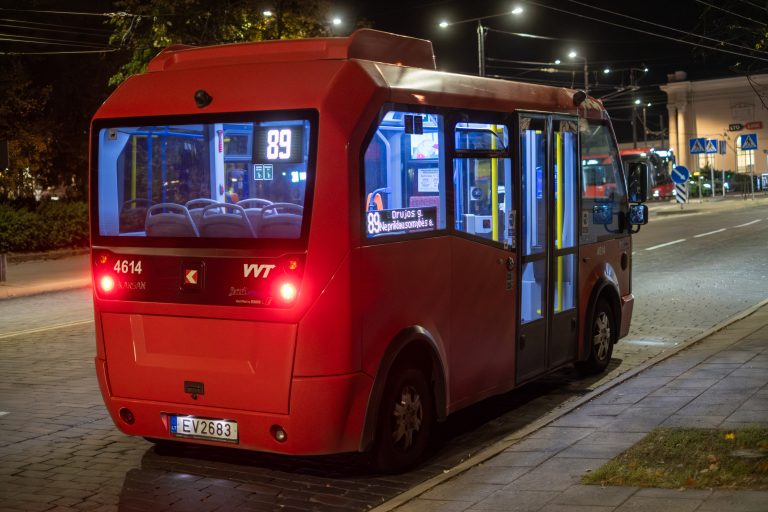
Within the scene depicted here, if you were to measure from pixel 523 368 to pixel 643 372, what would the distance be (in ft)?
5.26

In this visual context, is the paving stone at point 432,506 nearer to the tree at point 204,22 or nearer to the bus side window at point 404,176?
the bus side window at point 404,176

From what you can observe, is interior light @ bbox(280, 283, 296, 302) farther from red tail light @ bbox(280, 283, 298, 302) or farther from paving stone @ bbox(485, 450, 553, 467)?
paving stone @ bbox(485, 450, 553, 467)

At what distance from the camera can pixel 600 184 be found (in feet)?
32.4

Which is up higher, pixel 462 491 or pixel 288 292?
pixel 288 292

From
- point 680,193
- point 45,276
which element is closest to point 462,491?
point 45,276

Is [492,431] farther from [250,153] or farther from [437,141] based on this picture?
[250,153]

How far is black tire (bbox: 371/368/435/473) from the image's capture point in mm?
6695

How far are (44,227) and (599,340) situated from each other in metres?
21.1

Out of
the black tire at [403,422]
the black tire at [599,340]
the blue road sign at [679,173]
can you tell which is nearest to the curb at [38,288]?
the black tire at [599,340]

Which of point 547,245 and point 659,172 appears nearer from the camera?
point 547,245

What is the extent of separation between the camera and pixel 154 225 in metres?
6.86

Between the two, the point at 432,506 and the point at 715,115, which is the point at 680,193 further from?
the point at 715,115

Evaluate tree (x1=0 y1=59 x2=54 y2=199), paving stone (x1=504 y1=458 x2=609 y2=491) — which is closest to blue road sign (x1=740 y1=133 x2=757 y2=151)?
tree (x1=0 y1=59 x2=54 y2=199)

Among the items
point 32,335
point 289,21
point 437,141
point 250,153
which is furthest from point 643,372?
point 289,21
